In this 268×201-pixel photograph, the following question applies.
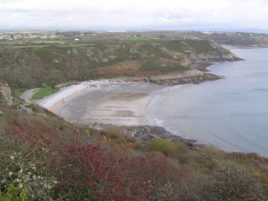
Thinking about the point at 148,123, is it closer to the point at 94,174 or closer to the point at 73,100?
the point at 73,100

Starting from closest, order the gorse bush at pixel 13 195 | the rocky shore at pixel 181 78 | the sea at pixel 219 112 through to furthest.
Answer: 1. the gorse bush at pixel 13 195
2. the sea at pixel 219 112
3. the rocky shore at pixel 181 78

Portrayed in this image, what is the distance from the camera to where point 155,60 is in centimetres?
8256

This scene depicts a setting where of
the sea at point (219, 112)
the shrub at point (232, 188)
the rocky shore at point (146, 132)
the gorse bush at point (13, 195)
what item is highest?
the gorse bush at point (13, 195)

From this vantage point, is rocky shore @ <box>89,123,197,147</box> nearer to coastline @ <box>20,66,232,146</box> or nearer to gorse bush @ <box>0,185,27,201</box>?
coastline @ <box>20,66,232,146</box>

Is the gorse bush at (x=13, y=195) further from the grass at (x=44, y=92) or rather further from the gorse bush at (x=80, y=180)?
the grass at (x=44, y=92)

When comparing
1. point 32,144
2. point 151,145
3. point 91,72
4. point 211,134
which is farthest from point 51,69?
point 32,144

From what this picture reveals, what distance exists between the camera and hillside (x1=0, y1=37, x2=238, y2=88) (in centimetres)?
6650

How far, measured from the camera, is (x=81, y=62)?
7812 centimetres

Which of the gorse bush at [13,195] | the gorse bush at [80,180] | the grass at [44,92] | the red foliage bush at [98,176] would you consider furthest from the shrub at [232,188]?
the grass at [44,92]

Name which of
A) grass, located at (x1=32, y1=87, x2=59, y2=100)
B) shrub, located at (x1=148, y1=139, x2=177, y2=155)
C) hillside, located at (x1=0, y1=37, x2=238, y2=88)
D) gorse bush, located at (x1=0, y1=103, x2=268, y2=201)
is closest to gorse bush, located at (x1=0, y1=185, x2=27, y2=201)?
gorse bush, located at (x1=0, y1=103, x2=268, y2=201)

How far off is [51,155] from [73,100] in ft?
146

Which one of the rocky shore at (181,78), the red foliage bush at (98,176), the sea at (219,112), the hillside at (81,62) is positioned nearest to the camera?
the red foliage bush at (98,176)

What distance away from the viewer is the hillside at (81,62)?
6650 centimetres

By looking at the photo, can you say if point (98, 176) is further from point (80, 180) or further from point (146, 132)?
point (146, 132)
